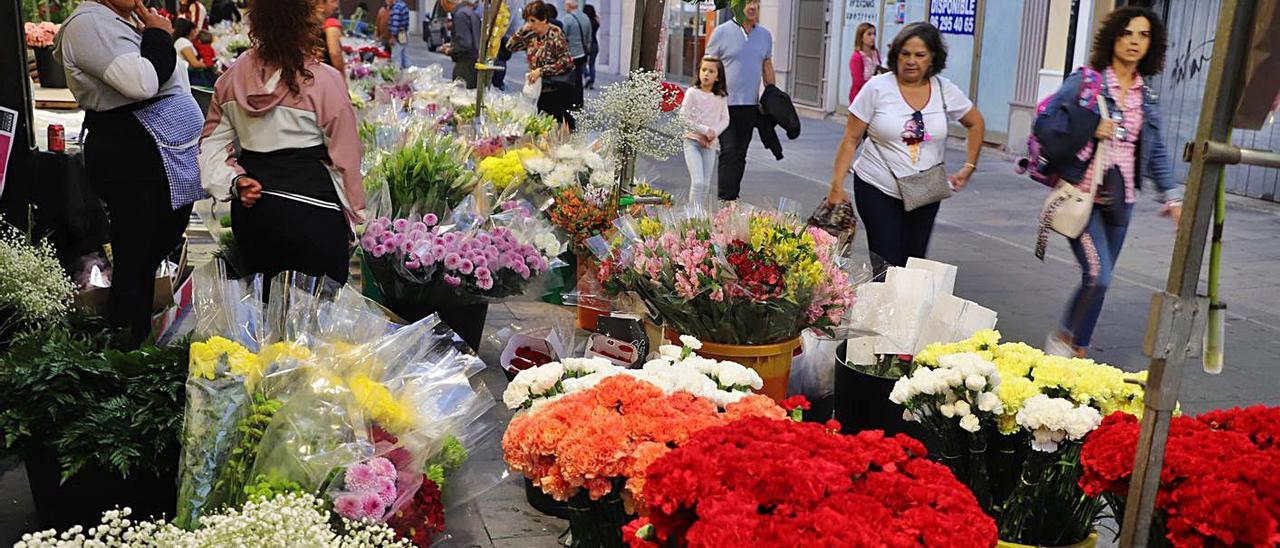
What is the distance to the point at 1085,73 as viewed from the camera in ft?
17.6

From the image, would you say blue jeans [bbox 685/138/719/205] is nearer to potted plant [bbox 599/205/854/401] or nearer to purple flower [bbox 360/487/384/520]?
potted plant [bbox 599/205/854/401]

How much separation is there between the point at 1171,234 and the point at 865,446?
8.24 metres

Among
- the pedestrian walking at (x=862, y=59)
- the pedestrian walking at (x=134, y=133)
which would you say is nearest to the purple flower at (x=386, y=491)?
the pedestrian walking at (x=134, y=133)

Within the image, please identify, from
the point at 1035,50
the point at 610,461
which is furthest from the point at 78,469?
the point at 1035,50

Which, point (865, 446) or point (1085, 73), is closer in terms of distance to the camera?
point (865, 446)

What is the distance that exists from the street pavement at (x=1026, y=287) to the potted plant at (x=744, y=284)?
451 mm

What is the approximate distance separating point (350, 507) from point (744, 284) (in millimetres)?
1589

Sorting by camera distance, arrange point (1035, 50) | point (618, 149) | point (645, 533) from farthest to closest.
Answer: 1. point (1035, 50)
2. point (618, 149)
3. point (645, 533)

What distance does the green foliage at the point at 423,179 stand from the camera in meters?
5.91

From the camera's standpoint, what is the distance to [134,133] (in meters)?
4.86

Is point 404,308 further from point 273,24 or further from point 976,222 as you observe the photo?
point 976,222

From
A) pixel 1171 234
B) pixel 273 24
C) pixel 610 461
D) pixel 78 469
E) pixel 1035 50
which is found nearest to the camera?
pixel 610 461

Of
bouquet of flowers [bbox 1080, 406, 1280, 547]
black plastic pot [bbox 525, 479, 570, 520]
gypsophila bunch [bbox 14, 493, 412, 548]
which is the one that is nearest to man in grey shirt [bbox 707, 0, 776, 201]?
black plastic pot [bbox 525, 479, 570, 520]

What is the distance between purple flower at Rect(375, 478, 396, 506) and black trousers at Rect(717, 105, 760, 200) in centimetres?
679
